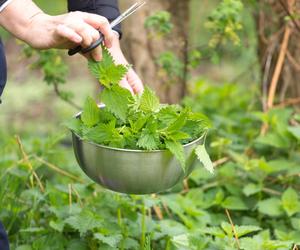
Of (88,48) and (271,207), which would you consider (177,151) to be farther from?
(271,207)

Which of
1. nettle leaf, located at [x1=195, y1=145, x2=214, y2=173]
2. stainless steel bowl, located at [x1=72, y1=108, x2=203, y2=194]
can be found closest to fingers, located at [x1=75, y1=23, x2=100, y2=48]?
stainless steel bowl, located at [x1=72, y1=108, x2=203, y2=194]

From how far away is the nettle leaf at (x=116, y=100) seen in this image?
1543mm

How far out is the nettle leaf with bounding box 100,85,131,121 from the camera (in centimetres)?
154

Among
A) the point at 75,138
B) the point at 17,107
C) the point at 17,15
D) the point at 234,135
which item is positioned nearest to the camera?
the point at 17,15

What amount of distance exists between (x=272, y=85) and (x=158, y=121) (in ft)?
4.79

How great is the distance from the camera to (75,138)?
5.25ft

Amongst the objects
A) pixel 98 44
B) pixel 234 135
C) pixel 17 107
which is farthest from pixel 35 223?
pixel 17 107

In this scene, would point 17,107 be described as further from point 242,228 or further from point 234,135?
point 242,228

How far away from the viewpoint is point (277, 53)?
3.04 m

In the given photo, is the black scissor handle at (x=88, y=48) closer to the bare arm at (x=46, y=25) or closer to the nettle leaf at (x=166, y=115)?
the bare arm at (x=46, y=25)

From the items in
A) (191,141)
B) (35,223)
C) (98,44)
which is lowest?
(35,223)

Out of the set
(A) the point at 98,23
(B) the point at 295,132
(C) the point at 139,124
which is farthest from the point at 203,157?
(B) the point at 295,132

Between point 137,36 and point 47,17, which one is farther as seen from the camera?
point 137,36

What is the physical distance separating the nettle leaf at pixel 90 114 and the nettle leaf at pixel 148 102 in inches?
5.0
